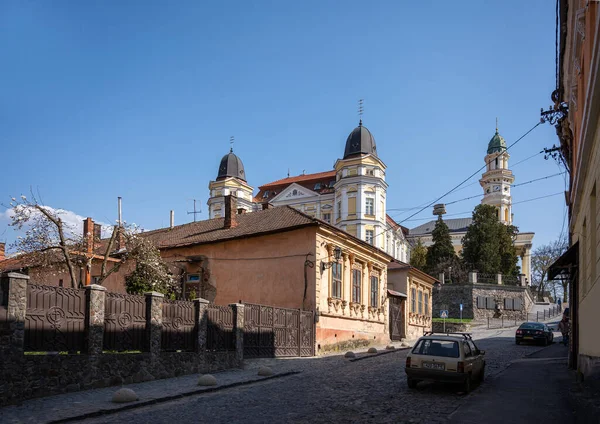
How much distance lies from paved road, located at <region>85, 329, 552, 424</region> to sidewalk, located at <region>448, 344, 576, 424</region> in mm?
359

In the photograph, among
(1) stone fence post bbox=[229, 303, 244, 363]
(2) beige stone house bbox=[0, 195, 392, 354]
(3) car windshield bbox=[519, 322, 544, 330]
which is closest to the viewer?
(1) stone fence post bbox=[229, 303, 244, 363]

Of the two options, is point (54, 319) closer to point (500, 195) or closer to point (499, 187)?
point (500, 195)

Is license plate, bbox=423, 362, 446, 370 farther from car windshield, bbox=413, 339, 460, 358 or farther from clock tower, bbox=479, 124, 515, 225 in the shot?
clock tower, bbox=479, 124, 515, 225

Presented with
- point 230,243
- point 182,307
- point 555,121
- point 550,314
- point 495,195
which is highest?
point 495,195

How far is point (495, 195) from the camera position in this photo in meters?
100

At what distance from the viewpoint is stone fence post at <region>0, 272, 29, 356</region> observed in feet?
37.4

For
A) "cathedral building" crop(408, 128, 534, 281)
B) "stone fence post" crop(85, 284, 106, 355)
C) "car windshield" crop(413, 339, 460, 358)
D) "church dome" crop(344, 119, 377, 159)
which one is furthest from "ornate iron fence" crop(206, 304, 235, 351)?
"cathedral building" crop(408, 128, 534, 281)

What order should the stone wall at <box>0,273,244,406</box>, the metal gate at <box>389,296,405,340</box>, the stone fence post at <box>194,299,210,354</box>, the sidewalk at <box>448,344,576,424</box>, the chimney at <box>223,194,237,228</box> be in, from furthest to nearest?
the metal gate at <box>389,296,405,340</box>
the chimney at <box>223,194,237,228</box>
the stone fence post at <box>194,299,210,354</box>
the stone wall at <box>0,273,244,406</box>
the sidewalk at <box>448,344,576,424</box>

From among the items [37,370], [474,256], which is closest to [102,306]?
[37,370]

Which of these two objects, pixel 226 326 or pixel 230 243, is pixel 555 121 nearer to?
pixel 226 326

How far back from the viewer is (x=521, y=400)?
1272 centimetres

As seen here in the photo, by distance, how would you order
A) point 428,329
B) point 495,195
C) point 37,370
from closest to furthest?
point 37,370, point 428,329, point 495,195

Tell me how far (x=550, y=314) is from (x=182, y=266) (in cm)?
5098

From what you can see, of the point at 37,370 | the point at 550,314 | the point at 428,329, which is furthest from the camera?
the point at 550,314
